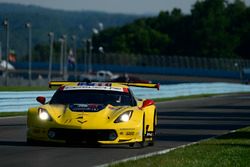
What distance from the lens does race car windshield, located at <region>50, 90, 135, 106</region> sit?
16531mm

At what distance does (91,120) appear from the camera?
1557 cm

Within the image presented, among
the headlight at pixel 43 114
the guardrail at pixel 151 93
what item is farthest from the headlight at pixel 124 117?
the guardrail at pixel 151 93

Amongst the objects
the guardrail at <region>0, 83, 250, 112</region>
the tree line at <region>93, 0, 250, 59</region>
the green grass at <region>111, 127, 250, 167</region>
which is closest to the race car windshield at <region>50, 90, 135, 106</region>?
the green grass at <region>111, 127, 250, 167</region>

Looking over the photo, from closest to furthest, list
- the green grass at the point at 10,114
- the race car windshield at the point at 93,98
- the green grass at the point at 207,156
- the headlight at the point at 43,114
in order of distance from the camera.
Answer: the green grass at the point at 207,156, the headlight at the point at 43,114, the race car windshield at the point at 93,98, the green grass at the point at 10,114

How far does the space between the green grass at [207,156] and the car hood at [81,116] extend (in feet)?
4.27

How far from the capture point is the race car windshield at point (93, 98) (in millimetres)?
16531

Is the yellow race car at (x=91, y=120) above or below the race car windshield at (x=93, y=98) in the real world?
below

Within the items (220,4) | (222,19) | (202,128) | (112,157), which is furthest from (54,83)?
(220,4)

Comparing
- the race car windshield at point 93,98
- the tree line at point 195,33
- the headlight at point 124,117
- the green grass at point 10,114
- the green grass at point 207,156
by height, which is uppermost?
Result: the tree line at point 195,33

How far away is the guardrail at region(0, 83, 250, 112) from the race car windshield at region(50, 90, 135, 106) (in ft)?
38.2

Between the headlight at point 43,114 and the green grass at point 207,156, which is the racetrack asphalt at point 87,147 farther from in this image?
the green grass at point 207,156

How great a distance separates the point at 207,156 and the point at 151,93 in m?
30.0

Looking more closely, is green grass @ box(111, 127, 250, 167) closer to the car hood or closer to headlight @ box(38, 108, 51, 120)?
the car hood

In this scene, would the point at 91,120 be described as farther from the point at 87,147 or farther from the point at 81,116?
the point at 87,147
